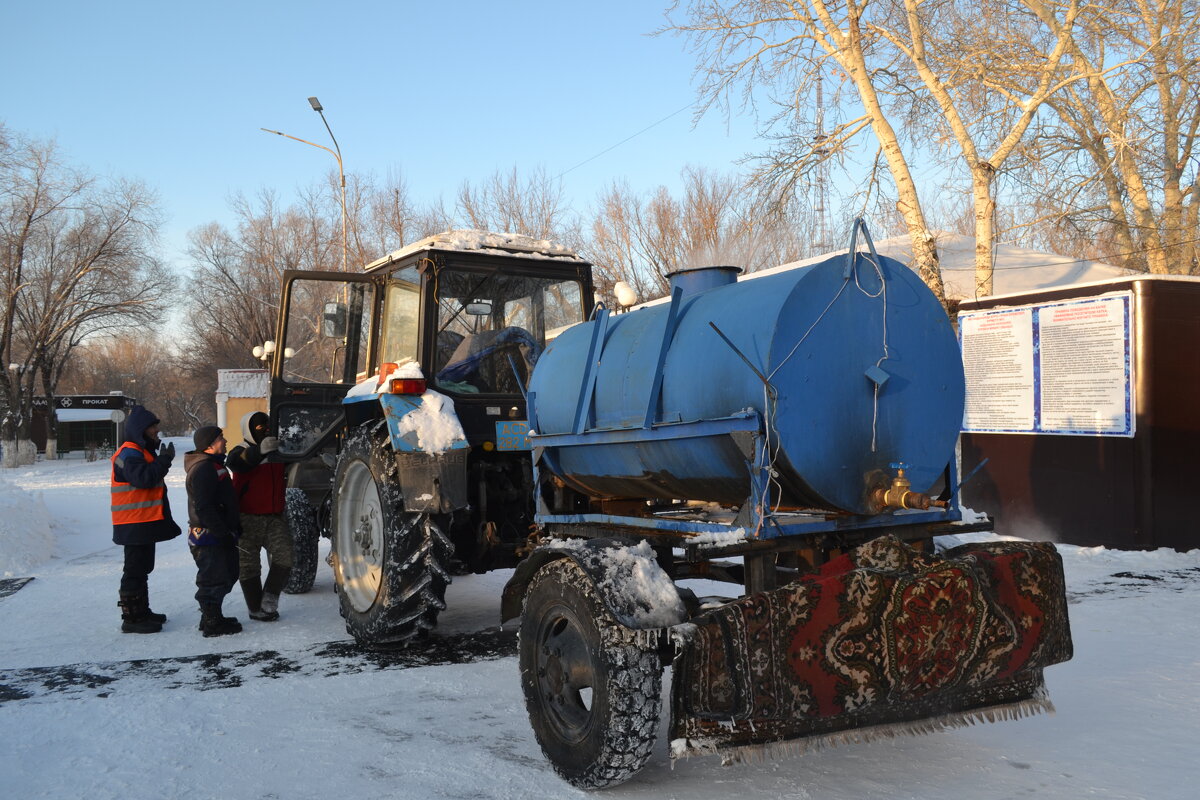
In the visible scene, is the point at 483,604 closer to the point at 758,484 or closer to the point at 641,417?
the point at 641,417

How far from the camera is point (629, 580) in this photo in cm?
361

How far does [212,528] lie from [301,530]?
148 centimetres

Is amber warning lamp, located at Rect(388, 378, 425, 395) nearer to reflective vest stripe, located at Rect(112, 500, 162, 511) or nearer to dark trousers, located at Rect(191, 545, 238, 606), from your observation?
dark trousers, located at Rect(191, 545, 238, 606)

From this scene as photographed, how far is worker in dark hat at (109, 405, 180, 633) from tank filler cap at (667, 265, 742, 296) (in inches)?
170

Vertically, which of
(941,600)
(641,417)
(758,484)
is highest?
(641,417)

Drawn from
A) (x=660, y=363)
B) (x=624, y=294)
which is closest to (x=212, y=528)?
(x=624, y=294)

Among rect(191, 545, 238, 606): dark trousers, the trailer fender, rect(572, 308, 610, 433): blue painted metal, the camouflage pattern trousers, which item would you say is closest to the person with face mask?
the camouflage pattern trousers

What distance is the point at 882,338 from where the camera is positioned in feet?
13.0

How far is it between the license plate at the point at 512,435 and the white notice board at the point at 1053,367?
476 centimetres

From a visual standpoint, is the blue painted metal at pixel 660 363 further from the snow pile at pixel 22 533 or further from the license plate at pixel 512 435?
the snow pile at pixel 22 533

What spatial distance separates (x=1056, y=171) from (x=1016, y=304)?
389 inches

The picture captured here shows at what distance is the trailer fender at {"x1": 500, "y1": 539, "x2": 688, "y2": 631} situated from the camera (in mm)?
3479

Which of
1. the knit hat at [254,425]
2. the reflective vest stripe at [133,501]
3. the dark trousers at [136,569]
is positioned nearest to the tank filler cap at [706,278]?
the reflective vest stripe at [133,501]

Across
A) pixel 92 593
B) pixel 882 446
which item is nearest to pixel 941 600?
pixel 882 446
